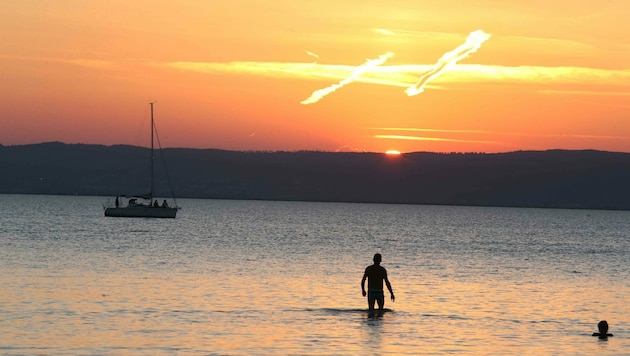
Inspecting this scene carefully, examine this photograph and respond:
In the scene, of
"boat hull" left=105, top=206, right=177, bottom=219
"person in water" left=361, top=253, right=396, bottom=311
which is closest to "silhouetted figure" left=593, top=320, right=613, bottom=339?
"person in water" left=361, top=253, right=396, bottom=311

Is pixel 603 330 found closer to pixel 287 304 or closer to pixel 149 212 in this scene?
pixel 287 304

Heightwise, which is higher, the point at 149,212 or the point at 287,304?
the point at 149,212

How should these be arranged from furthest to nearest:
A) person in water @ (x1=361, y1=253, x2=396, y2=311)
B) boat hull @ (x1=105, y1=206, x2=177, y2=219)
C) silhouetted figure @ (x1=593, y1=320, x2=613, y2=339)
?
boat hull @ (x1=105, y1=206, x2=177, y2=219) < person in water @ (x1=361, y1=253, x2=396, y2=311) < silhouetted figure @ (x1=593, y1=320, x2=613, y2=339)

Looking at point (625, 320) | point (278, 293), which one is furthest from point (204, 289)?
point (625, 320)

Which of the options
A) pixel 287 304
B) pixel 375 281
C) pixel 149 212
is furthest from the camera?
pixel 149 212

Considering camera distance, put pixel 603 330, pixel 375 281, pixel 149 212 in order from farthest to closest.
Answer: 1. pixel 149 212
2. pixel 375 281
3. pixel 603 330

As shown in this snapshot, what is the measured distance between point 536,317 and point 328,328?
9.79 m

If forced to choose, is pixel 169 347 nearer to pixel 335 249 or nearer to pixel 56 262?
pixel 56 262

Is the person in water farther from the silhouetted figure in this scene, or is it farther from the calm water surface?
the silhouetted figure

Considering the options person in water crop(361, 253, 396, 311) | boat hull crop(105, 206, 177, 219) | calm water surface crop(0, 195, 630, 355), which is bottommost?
calm water surface crop(0, 195, 630, 355)

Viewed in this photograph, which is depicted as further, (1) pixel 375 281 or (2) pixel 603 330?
(1) pixel 375 281

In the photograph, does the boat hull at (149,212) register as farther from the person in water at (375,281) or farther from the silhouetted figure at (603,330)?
the silhouetted figure at (603,330)

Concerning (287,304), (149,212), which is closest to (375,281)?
(287,304)

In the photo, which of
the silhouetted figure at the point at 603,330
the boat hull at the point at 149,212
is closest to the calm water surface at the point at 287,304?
the silhouetted figure at the point at 603,330
